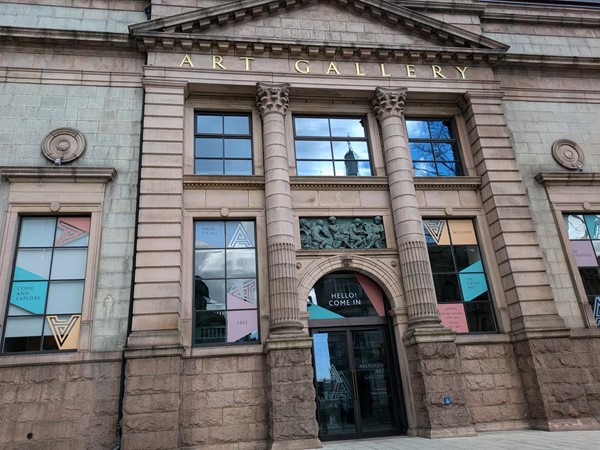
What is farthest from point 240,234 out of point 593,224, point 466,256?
point 593,224

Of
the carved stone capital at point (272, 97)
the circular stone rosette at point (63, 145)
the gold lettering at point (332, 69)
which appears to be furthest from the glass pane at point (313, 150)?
the circular stone rosette at point (63, 145)

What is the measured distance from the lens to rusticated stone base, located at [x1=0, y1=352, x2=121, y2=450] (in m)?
11.2

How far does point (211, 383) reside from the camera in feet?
40.4

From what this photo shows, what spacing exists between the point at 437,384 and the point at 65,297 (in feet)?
34.0

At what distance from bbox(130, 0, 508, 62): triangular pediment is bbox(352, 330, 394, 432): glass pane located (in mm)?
9662

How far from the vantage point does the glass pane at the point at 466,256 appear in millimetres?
14984

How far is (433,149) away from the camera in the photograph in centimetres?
1658

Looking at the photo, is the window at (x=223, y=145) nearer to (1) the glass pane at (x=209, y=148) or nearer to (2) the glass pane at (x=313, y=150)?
(1) the glass pane at (x=209, y=148)

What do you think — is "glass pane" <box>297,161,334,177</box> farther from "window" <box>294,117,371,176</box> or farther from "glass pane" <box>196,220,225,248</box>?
"glass pane" <box>196,220,225,248</box>

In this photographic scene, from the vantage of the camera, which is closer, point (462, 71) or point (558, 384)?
point (558, 384)

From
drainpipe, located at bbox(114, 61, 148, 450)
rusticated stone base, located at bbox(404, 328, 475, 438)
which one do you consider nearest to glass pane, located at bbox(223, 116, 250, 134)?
drainpipe, located at bbox(114, 61, 148, 450)

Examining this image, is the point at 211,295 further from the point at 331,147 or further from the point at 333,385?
the point at 331,147

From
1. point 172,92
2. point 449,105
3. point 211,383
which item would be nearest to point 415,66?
point 449,105

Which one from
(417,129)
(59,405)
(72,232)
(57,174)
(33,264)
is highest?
(417,129)
